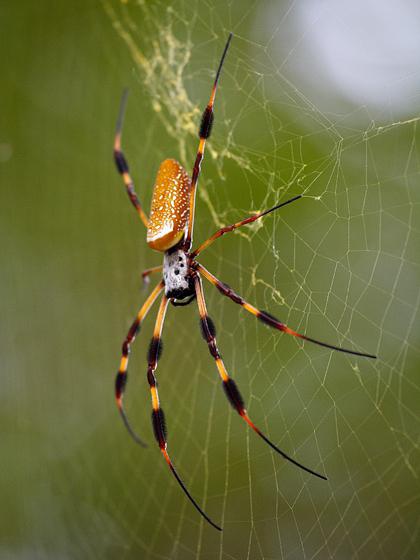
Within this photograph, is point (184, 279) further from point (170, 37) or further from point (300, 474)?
point (170, 37)

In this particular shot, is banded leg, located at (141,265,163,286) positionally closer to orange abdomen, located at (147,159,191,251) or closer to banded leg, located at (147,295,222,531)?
banded leg, located at (147,295,222,531)

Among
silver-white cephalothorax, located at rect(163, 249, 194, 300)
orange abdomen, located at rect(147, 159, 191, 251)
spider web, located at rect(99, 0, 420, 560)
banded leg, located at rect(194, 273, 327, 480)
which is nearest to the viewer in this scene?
banded leg, located at rect(194, 273, 327, 480)

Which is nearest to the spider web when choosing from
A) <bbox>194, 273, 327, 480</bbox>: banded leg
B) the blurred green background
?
the blurred green background

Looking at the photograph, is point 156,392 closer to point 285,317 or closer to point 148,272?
point 148,272

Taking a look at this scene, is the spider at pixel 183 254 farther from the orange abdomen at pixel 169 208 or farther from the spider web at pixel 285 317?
the spider web at pixel 285 317

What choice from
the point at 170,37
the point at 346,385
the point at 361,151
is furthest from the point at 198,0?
the point at 346,385
